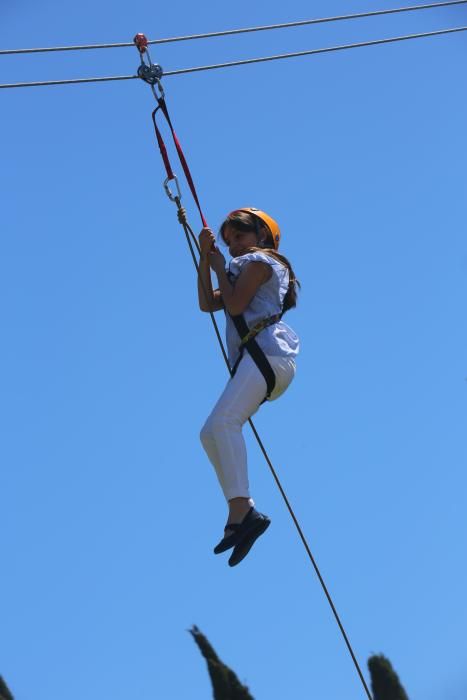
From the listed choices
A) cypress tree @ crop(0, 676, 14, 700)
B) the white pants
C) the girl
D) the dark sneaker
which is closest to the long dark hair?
the girl

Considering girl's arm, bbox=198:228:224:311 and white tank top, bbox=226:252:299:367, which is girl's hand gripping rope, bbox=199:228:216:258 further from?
white tank top, bbox=226:252:299:367

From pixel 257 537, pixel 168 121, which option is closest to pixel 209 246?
pixel 168 121

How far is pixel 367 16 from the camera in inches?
495

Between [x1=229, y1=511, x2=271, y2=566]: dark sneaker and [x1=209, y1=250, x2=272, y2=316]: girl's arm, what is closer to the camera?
[x1=229, y1=511, x2=271, y2=566]: dark sneaker

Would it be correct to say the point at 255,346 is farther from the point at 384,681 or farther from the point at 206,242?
the point at 384,681

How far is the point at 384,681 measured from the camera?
34.5 m

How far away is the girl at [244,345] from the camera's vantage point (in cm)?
951

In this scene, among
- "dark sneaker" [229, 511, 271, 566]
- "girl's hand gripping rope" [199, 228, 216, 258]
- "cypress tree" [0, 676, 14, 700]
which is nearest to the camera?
"dark sneaker" [229, 511, 271, 566]

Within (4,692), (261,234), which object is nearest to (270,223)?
(261,234)

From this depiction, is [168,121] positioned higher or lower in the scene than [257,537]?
higher

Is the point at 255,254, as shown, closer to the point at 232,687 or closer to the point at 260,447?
the point at 260,447

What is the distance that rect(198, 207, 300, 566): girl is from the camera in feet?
31.2

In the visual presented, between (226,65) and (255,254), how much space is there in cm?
217

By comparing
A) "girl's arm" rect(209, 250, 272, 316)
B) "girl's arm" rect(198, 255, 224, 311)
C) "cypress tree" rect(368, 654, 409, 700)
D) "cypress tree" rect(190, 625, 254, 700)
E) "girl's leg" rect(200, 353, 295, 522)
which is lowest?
"girl's leg" rect(200, 353, 295, 522)
